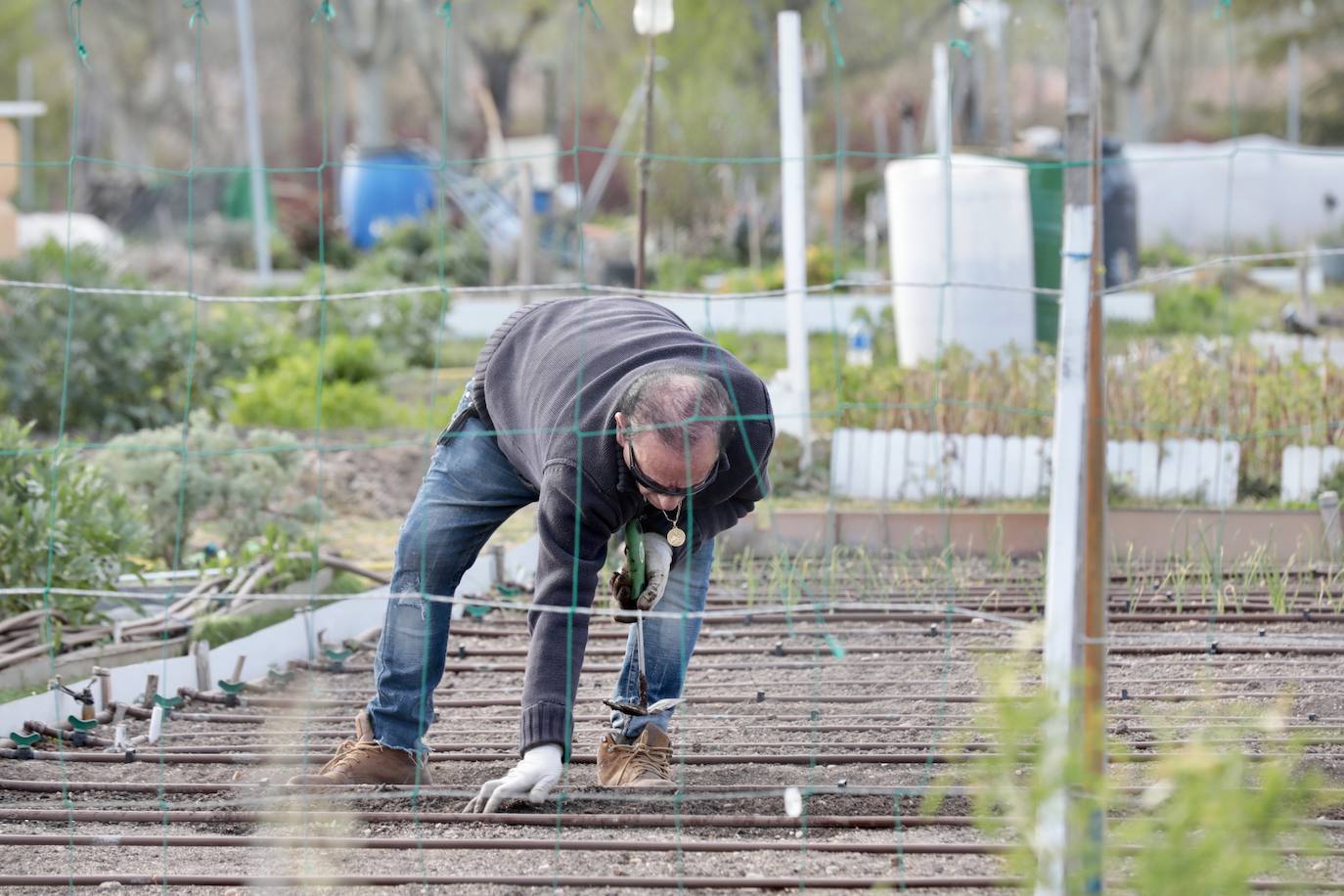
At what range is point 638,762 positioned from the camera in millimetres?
3283

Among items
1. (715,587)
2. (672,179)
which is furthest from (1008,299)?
(672,179)

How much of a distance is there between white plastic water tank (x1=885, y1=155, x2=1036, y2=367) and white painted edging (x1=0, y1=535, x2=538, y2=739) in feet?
13.1

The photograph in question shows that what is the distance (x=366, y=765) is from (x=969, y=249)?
6237 mm

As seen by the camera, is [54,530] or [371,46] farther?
[371,46]

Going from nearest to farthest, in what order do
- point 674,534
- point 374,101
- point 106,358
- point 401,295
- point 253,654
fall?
point 674,534 < point 253,654 < point 106,358 < point 401,295 < point 374,101

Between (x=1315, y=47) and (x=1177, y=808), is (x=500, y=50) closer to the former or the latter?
(x=1315, y=47)

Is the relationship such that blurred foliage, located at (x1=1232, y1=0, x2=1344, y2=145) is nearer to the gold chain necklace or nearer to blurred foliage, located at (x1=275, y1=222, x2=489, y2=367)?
blurred foliage, located at (x1=275, y1=222, x2=489, y2=367)

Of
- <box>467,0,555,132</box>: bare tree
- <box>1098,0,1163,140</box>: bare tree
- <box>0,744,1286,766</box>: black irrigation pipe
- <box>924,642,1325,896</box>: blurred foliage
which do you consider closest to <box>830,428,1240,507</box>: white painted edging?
<box>0,744,1286,766</box>: black irrigation pipe

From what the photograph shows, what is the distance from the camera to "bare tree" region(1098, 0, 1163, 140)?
2511 centimetres

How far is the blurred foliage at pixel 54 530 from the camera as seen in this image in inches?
168

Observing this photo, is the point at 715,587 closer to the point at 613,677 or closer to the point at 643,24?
the point at 613,677

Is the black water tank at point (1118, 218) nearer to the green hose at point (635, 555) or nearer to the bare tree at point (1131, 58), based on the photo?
the green hose at point (635, 555)

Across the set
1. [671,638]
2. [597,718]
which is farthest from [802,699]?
[671,638]

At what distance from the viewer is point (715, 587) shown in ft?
16.8
